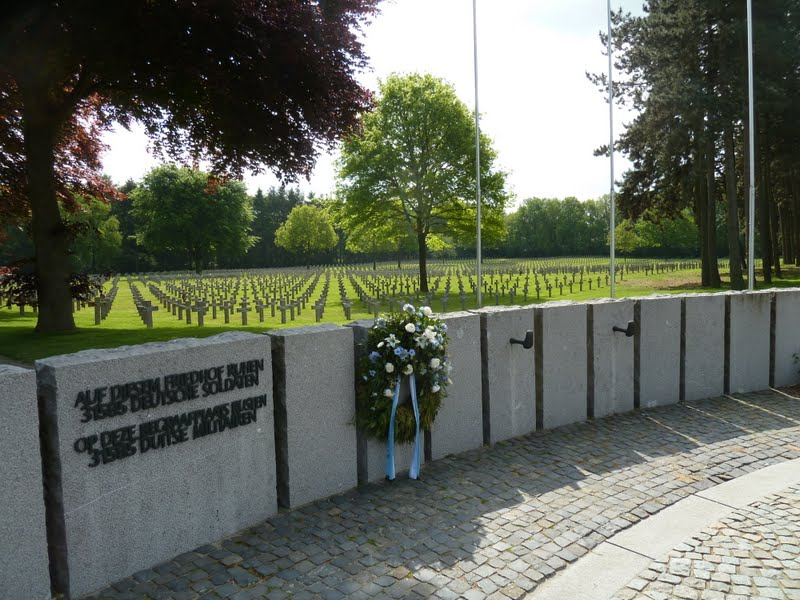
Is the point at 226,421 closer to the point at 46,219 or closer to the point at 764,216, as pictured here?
the point at 46,219

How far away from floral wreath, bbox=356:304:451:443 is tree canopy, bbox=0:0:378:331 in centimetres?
867

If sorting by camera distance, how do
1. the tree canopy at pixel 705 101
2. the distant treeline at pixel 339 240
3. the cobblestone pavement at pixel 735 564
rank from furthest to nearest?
1. the distant treeline at pixel 339 240
2. the tree canopy at pixel 705 101
3. the cobblestone pavement at pixel 735 564

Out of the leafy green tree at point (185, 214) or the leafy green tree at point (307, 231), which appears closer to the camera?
the leafy green tree at point (185, 214)

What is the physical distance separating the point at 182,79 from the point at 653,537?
12580 mm

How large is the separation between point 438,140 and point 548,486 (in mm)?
32149

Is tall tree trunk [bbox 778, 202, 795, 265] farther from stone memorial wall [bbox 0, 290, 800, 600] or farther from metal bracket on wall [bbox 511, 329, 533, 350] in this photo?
metal bracket on wall [bbox 511, 329, 533, 350]

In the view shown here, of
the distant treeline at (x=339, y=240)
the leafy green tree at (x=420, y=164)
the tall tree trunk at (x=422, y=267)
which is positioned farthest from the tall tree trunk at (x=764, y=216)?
the distant treeline at (x=339, y=240)

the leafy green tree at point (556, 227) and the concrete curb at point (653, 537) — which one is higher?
the leafy green tree at point (556, 227)

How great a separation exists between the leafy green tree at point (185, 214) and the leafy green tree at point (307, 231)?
37.9ft

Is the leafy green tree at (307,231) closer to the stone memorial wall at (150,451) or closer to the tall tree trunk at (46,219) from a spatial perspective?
the tall tree trunk at (46,219)

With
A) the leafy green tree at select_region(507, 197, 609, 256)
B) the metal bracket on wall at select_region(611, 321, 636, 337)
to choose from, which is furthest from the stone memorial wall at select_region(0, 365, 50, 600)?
the leafy green tree at select_region(507, 197, 609, 256)

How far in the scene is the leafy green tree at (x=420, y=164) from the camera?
35219mm

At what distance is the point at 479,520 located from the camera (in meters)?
4.75

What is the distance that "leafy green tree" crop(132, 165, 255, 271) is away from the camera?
66.2 m
